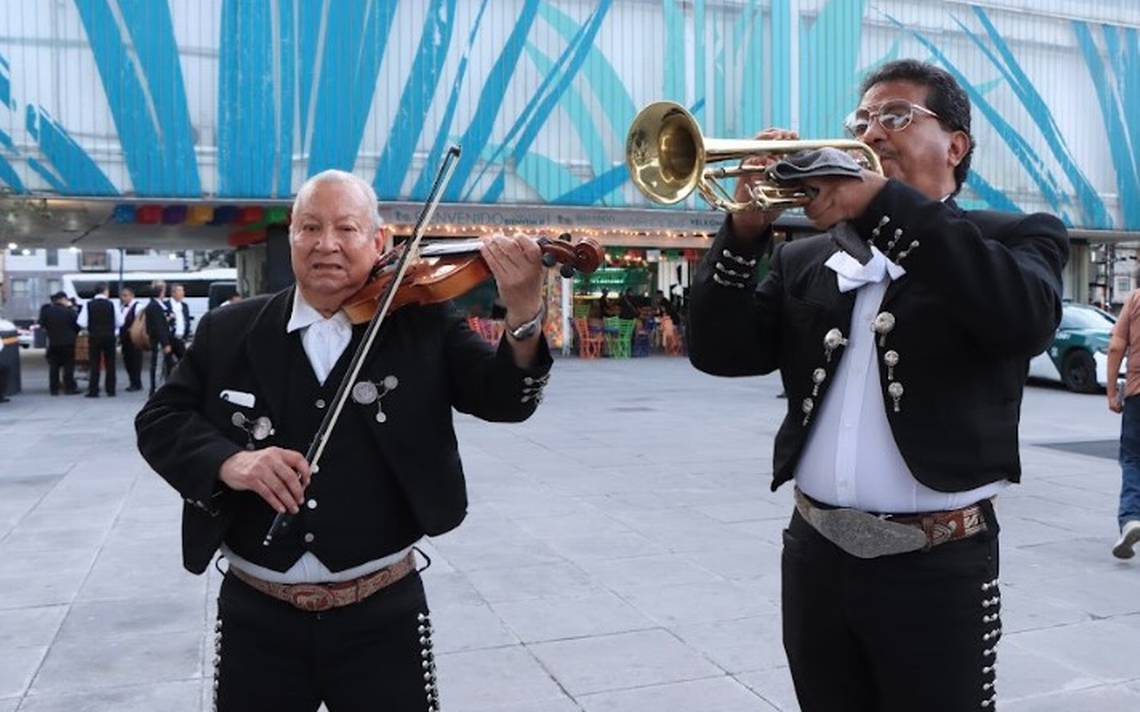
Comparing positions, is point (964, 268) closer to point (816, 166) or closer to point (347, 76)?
point (816, 166)

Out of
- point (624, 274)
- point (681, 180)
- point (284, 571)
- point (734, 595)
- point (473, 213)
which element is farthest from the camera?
point (624, 274)

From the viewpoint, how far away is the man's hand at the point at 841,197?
186 centimetres

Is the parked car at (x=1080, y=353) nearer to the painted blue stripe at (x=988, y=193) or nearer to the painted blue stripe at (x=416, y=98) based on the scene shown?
the painted blue stripe at (x=988, y=193)

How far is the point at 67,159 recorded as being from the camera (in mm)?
17375

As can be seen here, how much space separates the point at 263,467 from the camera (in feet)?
7.09

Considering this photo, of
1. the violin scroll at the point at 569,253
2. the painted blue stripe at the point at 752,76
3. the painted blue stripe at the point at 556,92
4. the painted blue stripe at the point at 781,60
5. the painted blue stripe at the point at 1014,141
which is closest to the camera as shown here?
the violin scroll at the point at 569,253

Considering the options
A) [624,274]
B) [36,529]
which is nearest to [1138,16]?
[624,274]

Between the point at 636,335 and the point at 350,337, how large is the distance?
73.0 feet

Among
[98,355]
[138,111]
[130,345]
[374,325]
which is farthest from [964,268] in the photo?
[138,111]

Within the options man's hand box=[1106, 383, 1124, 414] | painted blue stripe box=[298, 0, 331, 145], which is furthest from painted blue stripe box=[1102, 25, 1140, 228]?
man's hand box=[1106, 383, 1124, 414]

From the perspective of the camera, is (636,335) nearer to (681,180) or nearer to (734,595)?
(734,595)

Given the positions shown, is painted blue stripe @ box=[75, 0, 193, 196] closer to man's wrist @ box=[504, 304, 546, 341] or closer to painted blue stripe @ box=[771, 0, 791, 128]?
painted blue stripe @ box=[771, 0, 791, 128]

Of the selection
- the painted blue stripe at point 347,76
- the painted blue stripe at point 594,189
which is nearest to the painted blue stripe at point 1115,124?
the painted blue stripe at point 594,189

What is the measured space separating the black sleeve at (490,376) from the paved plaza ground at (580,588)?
179 cm
